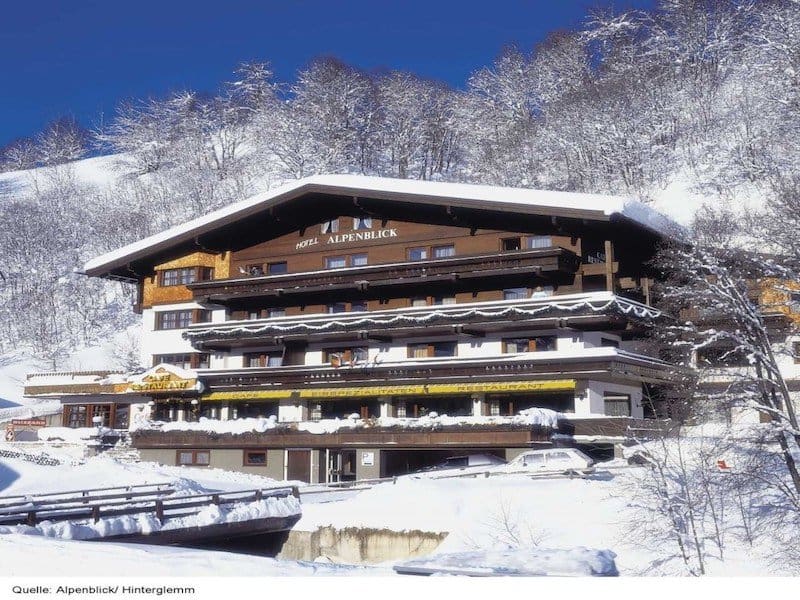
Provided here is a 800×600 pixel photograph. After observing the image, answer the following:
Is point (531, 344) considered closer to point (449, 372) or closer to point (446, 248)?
point (449, 372)

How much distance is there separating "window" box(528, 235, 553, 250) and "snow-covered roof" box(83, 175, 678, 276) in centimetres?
214

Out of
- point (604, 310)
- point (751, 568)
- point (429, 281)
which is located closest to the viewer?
point (751, 568)

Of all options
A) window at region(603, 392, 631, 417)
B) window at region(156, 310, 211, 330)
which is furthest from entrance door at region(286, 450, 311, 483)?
window at region(603, 392, 631, 417)

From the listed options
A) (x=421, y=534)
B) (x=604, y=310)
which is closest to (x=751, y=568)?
(x=421, y=534)

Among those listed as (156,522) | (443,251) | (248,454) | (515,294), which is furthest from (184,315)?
(156,522)

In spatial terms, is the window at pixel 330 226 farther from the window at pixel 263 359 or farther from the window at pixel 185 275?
the window at pixel 185 275

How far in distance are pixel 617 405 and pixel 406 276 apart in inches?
446

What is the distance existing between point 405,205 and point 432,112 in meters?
62.8

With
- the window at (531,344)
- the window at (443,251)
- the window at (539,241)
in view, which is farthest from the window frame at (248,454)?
the window at (539,241)

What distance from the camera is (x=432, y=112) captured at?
106m

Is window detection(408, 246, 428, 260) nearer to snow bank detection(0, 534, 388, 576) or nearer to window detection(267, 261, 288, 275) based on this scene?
window detection(267, 261, 288, 275)

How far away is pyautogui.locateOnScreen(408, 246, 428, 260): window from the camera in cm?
4476

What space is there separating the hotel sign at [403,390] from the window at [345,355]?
1.62 metres

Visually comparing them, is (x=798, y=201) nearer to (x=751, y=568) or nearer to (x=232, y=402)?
(x=751, y=568)
